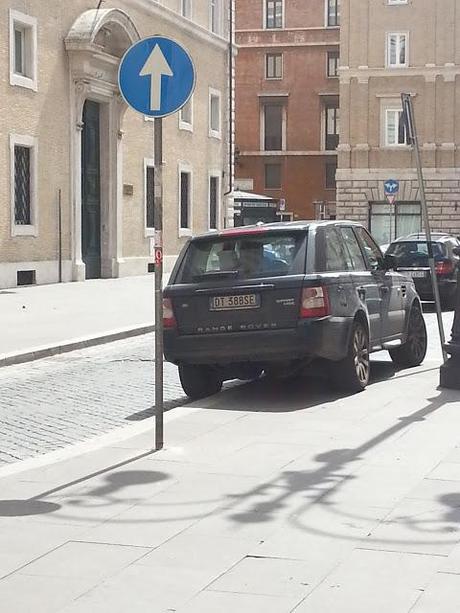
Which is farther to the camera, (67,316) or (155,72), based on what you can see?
(67,316)

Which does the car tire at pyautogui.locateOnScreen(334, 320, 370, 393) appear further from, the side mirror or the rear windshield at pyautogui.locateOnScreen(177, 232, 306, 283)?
the side mirror

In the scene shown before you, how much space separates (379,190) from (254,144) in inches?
680

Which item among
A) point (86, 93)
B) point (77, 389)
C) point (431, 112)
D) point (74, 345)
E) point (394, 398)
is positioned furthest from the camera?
point (431, 112)

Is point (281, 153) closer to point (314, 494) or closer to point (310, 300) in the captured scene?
point (310, 300)

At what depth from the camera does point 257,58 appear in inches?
2876

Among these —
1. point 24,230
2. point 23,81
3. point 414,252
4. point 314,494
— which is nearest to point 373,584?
point 314,494

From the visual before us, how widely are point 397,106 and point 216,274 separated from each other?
157ft

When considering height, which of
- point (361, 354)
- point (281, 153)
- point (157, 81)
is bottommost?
point (361, 354)

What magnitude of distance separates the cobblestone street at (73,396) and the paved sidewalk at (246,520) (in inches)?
19.4

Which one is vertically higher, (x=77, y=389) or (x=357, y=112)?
(x=357, y=112)

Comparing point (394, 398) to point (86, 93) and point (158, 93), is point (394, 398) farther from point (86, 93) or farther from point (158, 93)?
point (86, 93)

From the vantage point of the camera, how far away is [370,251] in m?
12.3

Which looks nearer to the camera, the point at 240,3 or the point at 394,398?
the point at 394,398

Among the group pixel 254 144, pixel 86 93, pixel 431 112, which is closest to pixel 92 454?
pixel 86 93
